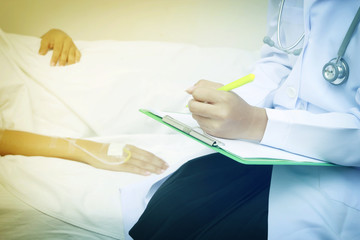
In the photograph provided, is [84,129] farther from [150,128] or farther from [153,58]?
[153,58]

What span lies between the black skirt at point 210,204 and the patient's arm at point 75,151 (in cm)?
15

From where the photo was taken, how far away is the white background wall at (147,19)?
4.77 feet

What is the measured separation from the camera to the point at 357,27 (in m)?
0.53

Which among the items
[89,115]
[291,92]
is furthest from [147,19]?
[291,92]

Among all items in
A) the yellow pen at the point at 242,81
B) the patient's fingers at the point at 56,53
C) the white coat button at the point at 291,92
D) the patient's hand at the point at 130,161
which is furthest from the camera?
the patient's fingers at the point at 56,53

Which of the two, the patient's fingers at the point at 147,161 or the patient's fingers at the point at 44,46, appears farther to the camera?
the patient's fingers at the point at 44,46

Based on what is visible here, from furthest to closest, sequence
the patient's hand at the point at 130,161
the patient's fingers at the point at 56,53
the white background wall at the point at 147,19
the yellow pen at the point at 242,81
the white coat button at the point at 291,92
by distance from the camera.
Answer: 1. the white background wall at the point at 147,19
2. the patient's fingers at the point at 56,53
3. the patient's hand at the point at 130,161
4. the white coat button at the point at 291,92
5. the yellow pen at the point at 242,81

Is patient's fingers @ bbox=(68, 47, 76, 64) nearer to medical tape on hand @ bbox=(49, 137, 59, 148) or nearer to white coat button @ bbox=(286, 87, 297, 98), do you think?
medical tape on hand @ bbox=(49, 137, 59, 148)

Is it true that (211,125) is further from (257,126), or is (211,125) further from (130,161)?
(130,161)

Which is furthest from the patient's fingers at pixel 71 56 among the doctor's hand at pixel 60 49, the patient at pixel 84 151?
the patient at pixel 84 151

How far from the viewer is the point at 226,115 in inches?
21.0

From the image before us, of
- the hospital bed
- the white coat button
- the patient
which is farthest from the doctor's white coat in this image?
the patient

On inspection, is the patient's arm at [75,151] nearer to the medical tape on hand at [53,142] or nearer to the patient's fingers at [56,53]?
the medical tape on hand at [53,142]

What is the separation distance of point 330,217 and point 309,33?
0.40 m
